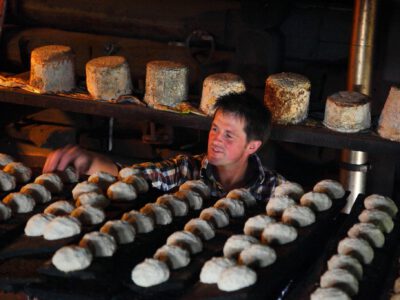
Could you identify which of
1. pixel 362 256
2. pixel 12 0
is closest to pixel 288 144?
pixel 12 0

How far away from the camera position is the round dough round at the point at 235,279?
2492mm

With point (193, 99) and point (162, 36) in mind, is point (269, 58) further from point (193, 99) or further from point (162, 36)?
point (193, 99)

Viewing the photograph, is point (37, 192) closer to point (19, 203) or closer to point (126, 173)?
point (19, 203)

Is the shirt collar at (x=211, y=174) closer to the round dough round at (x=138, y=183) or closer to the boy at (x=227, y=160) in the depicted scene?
the boy at (x=227, y=160)

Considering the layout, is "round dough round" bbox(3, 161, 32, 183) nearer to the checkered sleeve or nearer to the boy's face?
the checkered sleeve

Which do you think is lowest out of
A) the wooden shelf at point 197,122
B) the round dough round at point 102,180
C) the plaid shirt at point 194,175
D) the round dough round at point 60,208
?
the plaid shirt at point 194,175

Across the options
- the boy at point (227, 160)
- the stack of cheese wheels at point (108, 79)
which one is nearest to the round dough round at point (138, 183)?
the boy at point (227, 160)

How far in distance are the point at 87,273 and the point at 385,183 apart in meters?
3.42

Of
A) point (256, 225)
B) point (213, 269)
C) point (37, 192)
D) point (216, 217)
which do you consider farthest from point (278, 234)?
point (37, 192)

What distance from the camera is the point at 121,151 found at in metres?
6.34

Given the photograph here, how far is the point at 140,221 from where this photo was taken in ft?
9.59

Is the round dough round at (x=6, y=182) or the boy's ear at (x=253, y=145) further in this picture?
the boy's ear at (x=253, y=145)

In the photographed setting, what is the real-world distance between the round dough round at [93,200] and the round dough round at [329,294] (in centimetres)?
99

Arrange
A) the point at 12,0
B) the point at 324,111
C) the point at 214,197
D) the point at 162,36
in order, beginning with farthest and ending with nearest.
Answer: the point at 12,0
the point at 162,36
the point at 324,111
the point at 214,197
